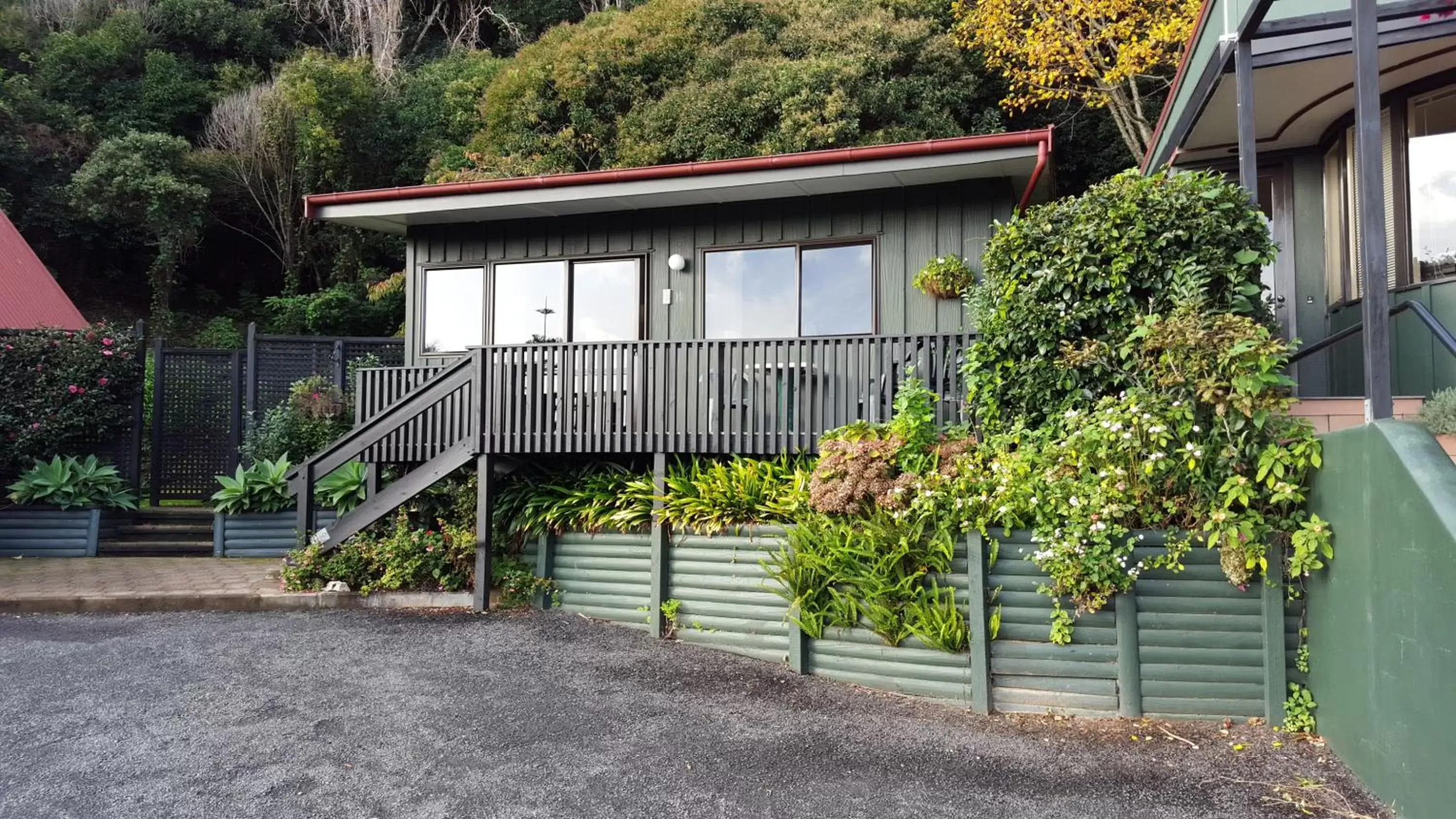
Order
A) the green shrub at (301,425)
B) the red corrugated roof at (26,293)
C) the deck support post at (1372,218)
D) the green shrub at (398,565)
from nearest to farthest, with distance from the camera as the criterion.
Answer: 1. the deck support post at (1372,218)
2. the green shrub at (398,565)
3. the green shrub at (301,425)
4. the red corrugated roof at (26,293)

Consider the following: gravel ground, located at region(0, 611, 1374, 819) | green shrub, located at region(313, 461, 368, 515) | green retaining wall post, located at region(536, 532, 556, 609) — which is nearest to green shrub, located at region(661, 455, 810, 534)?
gravel ground, located at region(0, 611, 1374, 819)

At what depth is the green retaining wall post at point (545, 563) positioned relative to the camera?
7012 mm

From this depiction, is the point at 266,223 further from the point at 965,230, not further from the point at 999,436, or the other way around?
the point at 999,436

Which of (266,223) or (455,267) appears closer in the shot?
(455,267)

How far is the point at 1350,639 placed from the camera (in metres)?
3.70

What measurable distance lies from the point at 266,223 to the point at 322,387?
13.8m

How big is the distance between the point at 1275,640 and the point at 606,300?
685cm

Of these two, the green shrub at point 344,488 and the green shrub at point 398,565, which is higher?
the green shrub at point 344,488

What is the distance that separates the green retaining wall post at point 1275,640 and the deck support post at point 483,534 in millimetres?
5614

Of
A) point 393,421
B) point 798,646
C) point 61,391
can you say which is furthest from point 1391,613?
point 61,391

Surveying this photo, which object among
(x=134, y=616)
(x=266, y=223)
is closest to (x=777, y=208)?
(x=134, y=616)

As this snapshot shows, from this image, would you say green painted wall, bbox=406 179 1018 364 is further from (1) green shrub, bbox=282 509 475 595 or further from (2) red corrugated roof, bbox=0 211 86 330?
(2) red corrugated roof, bbox=0 211 86 330

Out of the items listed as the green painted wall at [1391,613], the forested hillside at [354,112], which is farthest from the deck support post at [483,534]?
the forested hillside at [354,112]

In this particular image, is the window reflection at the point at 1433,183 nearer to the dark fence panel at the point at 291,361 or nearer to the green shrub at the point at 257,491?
the dark fence panel at the point at 291,361
